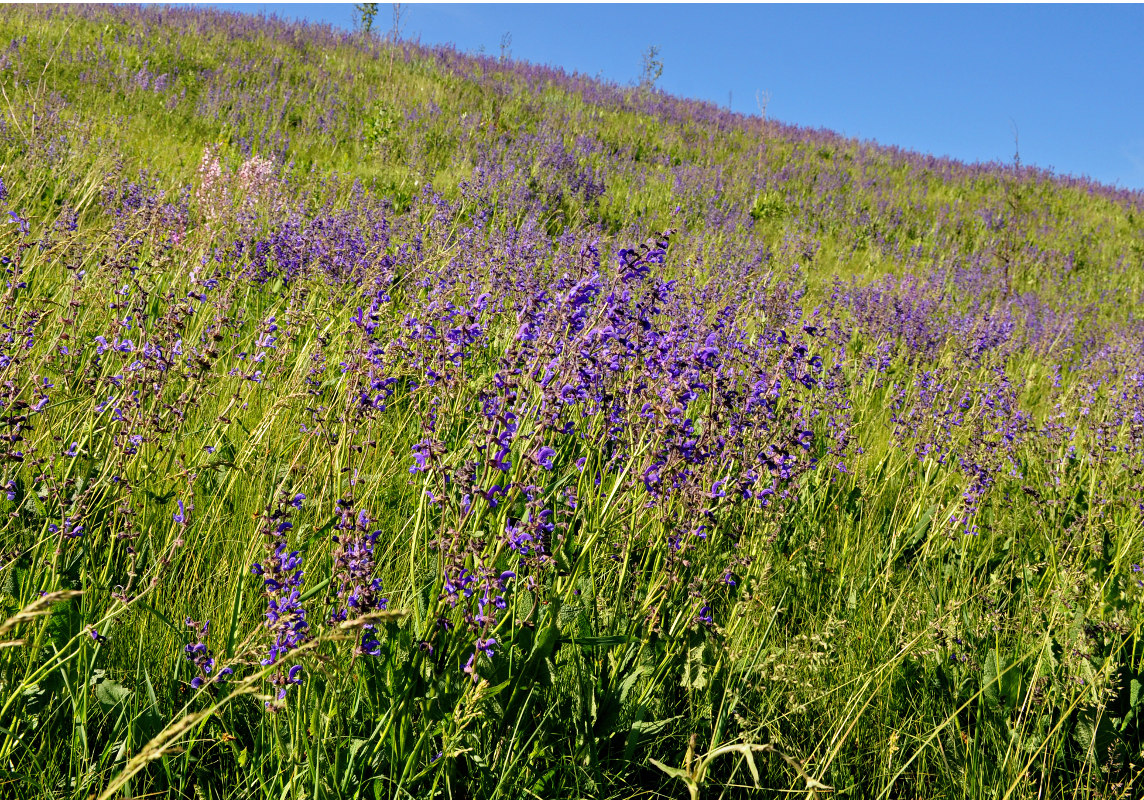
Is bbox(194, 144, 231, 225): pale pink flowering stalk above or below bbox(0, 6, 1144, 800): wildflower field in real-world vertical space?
above

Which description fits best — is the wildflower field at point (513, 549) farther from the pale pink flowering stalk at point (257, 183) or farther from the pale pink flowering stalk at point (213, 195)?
the pale pink flowering stalk at point (257, 183)

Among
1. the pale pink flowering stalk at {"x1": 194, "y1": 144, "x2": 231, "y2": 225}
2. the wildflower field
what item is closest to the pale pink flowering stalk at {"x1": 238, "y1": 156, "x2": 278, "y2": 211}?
the pale pink flowering stalk at {"x1": 194, "y1": 144, "x2": 231, "y2": 225}

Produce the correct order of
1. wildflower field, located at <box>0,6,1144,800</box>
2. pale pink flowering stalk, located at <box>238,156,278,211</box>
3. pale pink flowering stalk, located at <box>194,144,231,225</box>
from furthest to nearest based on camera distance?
pale pink flowering stalk, located at <box>238,156,278,211</box>, pale pink flowering stalk, located at <box>194,144,231,225</box>, wildflower field, located at <box>0,6,1144,800</box>

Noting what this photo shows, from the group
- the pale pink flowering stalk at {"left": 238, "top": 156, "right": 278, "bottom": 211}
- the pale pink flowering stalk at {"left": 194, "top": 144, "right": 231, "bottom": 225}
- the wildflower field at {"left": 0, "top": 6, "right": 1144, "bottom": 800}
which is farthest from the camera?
the pale pink flowering stalk at {"left": 238, "top": 156, "right": 278, "bottom": 211}

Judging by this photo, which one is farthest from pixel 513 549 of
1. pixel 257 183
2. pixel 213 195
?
pixel 257 183

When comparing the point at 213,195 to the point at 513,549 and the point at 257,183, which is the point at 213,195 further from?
the point at 513,549

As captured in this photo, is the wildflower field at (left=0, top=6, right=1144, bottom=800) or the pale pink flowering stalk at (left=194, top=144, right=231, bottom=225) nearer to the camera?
the wildflower field at (left=0, top=6, right=1144, bottom=800)

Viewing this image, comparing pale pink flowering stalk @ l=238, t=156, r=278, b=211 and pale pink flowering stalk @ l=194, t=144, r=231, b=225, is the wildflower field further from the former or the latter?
pale pink flowering stalk @ l=238, t=156, r=278, b=211

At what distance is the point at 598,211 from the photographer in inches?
337

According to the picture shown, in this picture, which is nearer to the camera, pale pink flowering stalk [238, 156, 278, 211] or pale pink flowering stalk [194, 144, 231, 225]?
pale pink flowering stalk [194, 144, 231, 225]

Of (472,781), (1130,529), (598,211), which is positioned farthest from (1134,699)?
(598,211)

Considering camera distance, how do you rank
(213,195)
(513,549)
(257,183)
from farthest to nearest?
1. (257,183)
2. (213,195)
3. (513,549)

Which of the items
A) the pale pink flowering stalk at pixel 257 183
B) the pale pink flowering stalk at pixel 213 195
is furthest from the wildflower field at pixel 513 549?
the pale pink flowering stalk at pixel 257 183

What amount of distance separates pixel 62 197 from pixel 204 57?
6.01 metres
